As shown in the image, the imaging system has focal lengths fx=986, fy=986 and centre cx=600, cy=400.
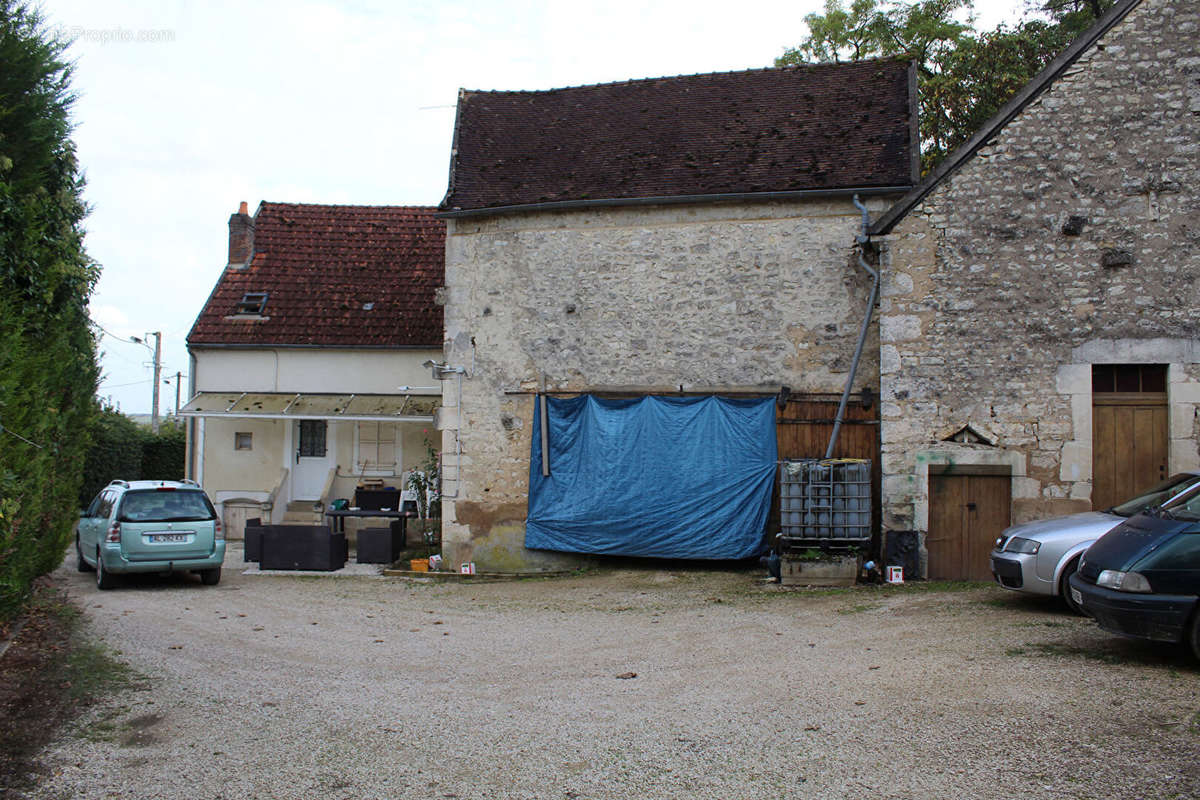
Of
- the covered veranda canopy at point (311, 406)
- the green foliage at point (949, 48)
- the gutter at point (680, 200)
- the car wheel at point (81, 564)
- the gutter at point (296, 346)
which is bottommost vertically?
the car wheel at point (81, 564)

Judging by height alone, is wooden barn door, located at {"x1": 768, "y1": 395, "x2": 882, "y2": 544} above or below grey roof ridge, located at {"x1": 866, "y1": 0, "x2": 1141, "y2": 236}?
→ below

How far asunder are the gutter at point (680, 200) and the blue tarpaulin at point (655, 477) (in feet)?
10.3

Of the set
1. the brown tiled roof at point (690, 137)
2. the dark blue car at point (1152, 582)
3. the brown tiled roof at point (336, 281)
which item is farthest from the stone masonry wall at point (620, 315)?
the dark blue car at point (1152, 582)

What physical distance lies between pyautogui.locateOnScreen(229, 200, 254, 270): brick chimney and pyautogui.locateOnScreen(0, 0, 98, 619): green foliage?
32.9 ft

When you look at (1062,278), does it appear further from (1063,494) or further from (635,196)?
(635,196)

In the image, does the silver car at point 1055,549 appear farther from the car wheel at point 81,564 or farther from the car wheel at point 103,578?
the car wheel at point 81,564

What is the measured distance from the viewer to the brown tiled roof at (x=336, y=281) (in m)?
21.9

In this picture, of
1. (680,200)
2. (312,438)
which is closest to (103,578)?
(312,438)

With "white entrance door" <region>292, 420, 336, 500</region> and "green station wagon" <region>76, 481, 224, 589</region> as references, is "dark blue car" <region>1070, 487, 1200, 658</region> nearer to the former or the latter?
"green station wagon" <region>76, 481, 224, 589</region>

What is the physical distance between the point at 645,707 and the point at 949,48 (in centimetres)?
2290

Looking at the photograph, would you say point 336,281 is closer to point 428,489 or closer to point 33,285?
point 428,489

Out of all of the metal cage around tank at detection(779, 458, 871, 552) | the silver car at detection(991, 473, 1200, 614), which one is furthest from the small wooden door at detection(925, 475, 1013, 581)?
the silver car at detection(991, 473, 1200, 614)

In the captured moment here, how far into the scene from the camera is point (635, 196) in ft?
51.9

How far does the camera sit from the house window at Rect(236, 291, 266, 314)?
22.5 metres
